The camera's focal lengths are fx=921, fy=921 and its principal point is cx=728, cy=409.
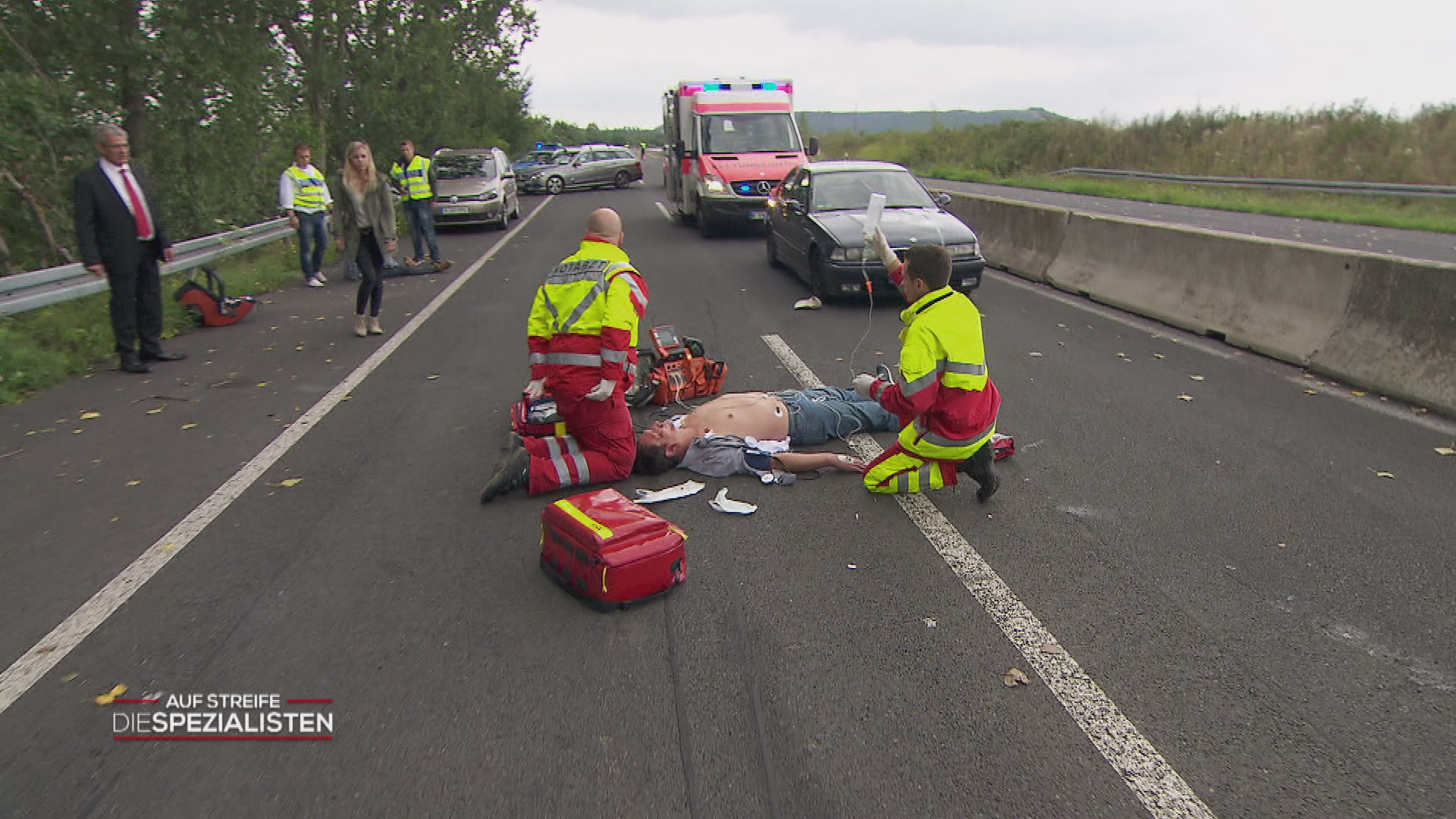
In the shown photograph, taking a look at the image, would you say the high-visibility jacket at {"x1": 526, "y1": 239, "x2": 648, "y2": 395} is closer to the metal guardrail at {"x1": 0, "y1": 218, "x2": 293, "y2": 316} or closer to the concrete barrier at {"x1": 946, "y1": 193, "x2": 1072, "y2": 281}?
the metal guardrail at {"x1": 0, "y1": 218, "x2": 293, "y2": 316}

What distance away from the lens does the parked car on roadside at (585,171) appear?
119 ft

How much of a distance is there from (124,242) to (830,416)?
21.7 ft

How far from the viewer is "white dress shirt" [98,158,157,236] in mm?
8125

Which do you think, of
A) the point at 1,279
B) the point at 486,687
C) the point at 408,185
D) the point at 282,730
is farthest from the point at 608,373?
the point at 408,185

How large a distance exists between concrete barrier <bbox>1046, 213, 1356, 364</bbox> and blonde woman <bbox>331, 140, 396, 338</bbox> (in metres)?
8.25

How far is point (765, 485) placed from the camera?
213 inches

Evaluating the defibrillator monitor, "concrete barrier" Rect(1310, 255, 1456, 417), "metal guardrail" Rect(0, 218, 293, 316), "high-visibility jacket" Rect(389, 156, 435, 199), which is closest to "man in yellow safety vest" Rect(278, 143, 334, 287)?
"metal guardrail" Rect(0, 218, 293, 316)

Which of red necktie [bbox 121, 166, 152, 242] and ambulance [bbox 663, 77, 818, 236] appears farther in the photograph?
ambulance [bbox 663, 77, 818, 236]

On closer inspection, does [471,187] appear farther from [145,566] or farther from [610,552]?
[610,552]

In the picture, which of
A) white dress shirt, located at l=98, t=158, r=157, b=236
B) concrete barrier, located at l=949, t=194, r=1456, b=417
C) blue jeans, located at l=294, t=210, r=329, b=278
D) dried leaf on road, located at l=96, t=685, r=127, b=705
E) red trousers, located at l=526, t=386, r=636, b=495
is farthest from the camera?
blue jeans, located at l=294, t=210, r=329, b=278

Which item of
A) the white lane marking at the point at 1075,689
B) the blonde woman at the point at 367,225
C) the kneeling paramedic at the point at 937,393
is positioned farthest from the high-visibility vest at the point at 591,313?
the blonde woman at the point at 367,225

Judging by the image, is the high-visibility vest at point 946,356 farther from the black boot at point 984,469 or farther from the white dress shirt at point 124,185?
the white dress shirt at point 124,185

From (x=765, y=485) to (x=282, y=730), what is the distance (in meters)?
2.90

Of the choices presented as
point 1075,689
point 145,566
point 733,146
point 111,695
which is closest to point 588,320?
point 145,566
